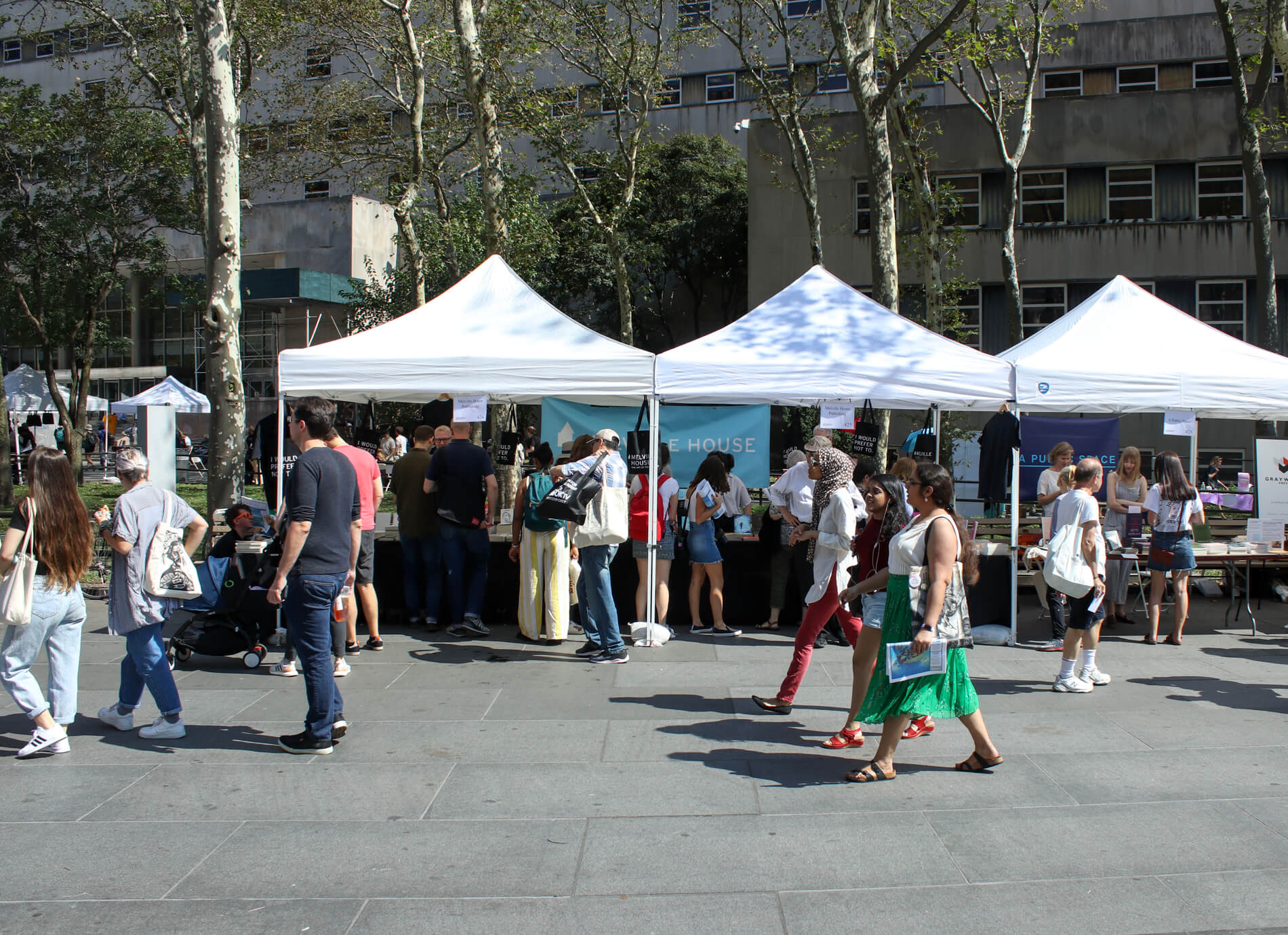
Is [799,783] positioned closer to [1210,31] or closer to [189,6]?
[189,6]

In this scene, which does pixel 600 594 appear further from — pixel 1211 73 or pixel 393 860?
pixel 1211 73

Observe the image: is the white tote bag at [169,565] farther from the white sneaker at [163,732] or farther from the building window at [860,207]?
the building window at [860,207]

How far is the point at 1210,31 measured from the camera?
99.6 ft

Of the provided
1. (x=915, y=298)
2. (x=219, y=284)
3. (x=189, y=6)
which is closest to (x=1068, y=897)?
(x=219, y=284)

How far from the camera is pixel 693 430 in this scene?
582 inches

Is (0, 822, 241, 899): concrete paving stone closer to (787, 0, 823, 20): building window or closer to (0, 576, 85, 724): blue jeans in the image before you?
(0, 576, 85, 724): blue jeans

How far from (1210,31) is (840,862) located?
33.5 m

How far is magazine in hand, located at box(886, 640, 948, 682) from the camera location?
496cm

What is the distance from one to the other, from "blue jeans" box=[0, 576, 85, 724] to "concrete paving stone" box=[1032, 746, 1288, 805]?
532cm

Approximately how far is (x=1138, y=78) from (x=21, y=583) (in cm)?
3399

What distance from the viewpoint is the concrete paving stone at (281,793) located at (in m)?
4.92

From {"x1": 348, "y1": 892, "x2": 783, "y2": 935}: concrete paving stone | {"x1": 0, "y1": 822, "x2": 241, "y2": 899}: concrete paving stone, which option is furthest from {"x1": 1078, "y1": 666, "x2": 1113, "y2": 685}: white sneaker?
{"x1": 0, "y1": 822, "x2": 241, "y2": 899}: concrete paving stone

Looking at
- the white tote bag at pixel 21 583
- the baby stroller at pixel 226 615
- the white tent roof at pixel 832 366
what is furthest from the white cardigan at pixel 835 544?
the white tote bag at pixel 21 583

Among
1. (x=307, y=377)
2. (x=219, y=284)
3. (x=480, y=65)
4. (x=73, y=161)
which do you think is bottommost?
(x=307, y=377)
